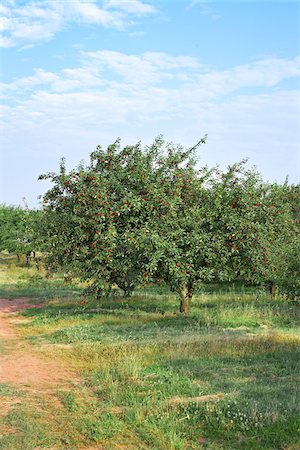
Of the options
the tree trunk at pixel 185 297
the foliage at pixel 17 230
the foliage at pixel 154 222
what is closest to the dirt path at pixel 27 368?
the foliage at pixel 154 222

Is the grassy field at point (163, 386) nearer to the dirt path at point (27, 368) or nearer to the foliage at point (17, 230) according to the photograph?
the dirt path at point (27, 368)

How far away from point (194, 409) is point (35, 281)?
26028 millimetres

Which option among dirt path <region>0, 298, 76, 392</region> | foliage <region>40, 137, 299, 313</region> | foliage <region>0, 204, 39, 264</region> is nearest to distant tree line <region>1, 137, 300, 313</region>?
foliage <region>40, 137, 299, 313</region>

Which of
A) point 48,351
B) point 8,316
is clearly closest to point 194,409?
point 48,351

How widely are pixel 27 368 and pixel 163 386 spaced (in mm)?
4285

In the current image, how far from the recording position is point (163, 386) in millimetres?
10406

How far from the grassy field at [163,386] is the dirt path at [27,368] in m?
0.37

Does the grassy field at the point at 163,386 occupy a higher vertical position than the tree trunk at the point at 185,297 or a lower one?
lower

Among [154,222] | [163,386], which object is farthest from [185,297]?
[163,386]

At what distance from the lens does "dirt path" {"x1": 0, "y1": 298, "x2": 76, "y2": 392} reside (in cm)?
1139

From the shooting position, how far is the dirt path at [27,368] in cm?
1139

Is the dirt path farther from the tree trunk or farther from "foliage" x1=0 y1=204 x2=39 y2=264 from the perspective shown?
"foliage" x1=0 y1=204 x2=39 y2=264

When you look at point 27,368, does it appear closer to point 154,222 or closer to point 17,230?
point 154,222

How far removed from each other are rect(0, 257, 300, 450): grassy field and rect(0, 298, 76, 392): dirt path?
370 mm
